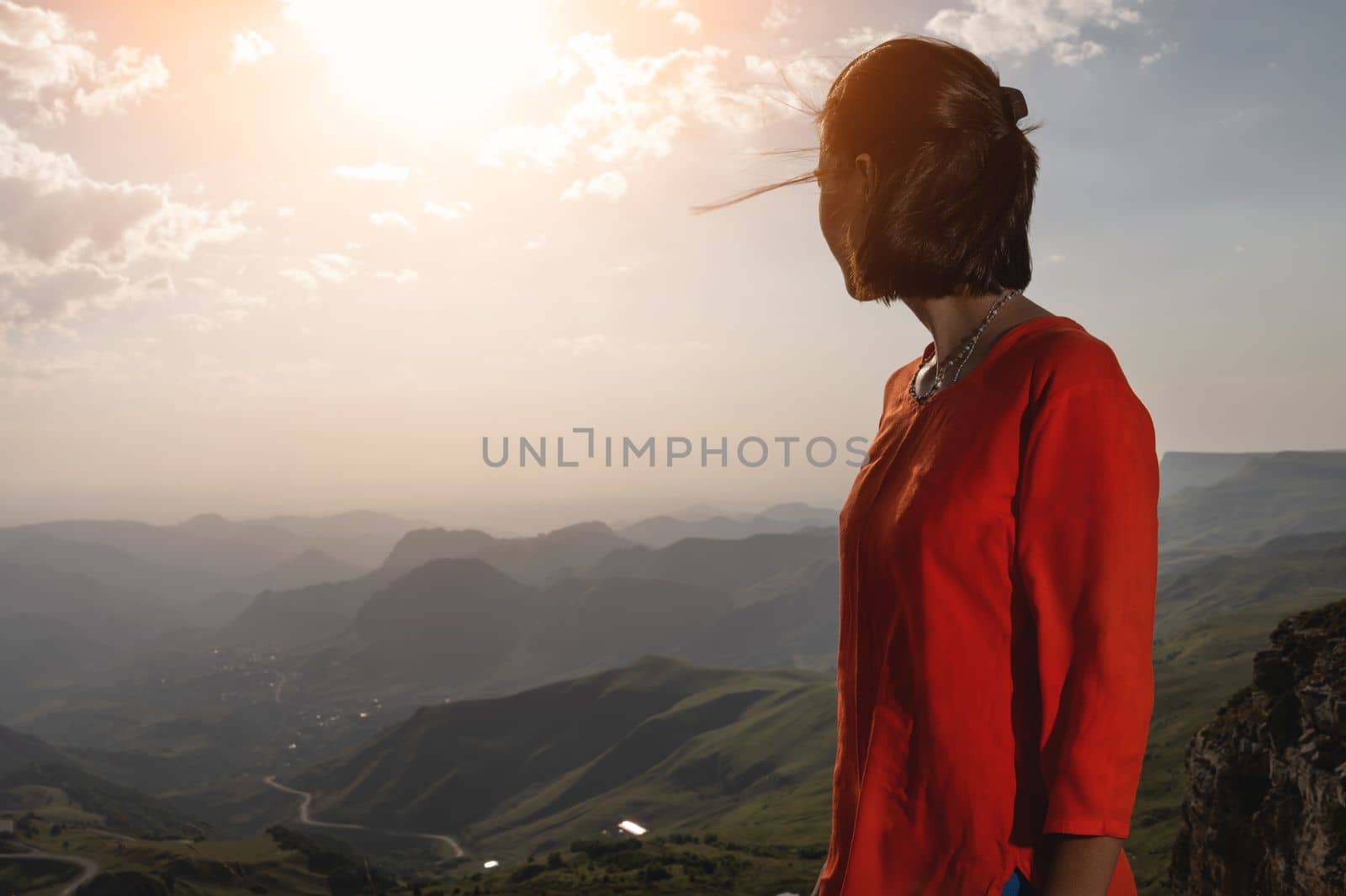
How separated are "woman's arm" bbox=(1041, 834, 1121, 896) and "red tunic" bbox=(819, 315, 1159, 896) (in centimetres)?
4

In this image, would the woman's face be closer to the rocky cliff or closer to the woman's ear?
the woman's ear

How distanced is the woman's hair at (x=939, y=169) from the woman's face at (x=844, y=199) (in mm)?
28

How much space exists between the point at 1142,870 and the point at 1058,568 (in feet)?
217

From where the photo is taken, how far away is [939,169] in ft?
7.35

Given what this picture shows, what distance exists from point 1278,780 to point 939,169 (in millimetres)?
24061

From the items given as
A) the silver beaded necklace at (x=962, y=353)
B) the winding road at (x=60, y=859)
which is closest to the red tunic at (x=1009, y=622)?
the silver beaded necklace at (x=962, y=353)

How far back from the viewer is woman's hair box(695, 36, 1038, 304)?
2.25 m

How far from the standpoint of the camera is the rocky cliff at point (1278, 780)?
57.9 feet

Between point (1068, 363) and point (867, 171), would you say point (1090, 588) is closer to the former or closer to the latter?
point (1068, 363)

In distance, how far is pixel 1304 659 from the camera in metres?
20.6

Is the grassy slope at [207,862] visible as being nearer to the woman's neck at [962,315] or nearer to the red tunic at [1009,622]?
the red tunic at [1009,622]

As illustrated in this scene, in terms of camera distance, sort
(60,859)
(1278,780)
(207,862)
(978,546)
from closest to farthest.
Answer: (978,546) → (1278,780) → (207,862) → (60,859)

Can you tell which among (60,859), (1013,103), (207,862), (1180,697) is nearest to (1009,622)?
(1013,103)

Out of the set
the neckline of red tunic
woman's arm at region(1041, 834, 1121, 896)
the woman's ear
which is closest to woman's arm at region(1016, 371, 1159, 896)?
woman's arm at region(1041, 834, 1121, 896)
